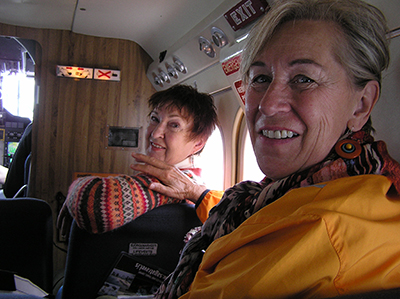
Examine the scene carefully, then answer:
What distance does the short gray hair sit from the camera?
82 centimetres

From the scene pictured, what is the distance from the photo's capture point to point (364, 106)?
85cm

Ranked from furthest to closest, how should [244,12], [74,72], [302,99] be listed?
1. [74,72]
2. [244,12]
3. [302,99]

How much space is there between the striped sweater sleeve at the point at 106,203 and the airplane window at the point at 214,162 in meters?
1.06

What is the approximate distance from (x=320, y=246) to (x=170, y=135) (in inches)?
53.5

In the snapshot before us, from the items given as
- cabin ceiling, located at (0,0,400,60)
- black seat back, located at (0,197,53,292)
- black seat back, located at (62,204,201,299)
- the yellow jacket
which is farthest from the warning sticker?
cabin ceiling, located at (0,0,400,60)

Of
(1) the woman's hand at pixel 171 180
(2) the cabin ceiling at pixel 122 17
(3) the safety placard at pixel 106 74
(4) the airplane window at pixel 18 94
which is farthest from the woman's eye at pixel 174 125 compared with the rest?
(4) the airplane window at pixel 18 94

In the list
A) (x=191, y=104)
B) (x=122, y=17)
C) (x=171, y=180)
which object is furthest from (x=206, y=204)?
(x=122, y=17)

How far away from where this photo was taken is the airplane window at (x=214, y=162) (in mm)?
2489

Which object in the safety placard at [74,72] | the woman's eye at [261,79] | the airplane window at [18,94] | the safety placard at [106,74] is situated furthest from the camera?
the airplane window at [18,94]

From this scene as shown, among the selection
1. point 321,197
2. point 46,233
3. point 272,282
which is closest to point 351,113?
point 321,197

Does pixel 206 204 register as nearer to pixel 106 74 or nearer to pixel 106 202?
pixel 106 202

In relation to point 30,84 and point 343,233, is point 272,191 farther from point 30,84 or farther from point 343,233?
point 30,84

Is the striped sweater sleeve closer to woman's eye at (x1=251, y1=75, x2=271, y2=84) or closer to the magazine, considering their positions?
the magazine

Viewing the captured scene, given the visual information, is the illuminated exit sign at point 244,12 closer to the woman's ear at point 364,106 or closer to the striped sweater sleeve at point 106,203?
the woman's ear at point 364,106
